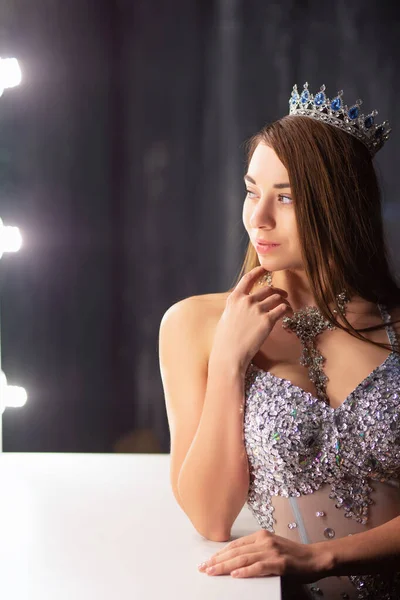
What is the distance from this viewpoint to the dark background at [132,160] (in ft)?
7.34

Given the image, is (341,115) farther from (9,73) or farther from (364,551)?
(9,73)

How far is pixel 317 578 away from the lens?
142 centimetres

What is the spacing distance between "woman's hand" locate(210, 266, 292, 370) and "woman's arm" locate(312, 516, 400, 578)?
14.9 inches

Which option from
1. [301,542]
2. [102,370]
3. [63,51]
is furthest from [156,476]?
[63,51]

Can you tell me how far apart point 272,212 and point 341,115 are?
261mm

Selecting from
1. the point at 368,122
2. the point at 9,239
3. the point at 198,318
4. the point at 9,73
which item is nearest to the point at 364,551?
the point at 198,318

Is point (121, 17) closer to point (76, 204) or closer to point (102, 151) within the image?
point (102, 151)

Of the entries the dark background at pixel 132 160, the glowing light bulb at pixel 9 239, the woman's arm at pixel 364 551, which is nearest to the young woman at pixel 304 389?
the woman's arm at pixel 364 551

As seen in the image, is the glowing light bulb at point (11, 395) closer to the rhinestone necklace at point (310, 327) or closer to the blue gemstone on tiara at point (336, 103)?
the rhinestone necklace at point (310, 327)

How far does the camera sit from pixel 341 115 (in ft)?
5.23

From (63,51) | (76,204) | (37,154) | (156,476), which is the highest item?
(63,51)

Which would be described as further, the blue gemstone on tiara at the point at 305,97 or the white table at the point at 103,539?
the blue gemstone on tiara at the point at 305,97

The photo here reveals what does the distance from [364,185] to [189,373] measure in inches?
21.3

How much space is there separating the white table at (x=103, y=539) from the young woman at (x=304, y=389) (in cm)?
10
